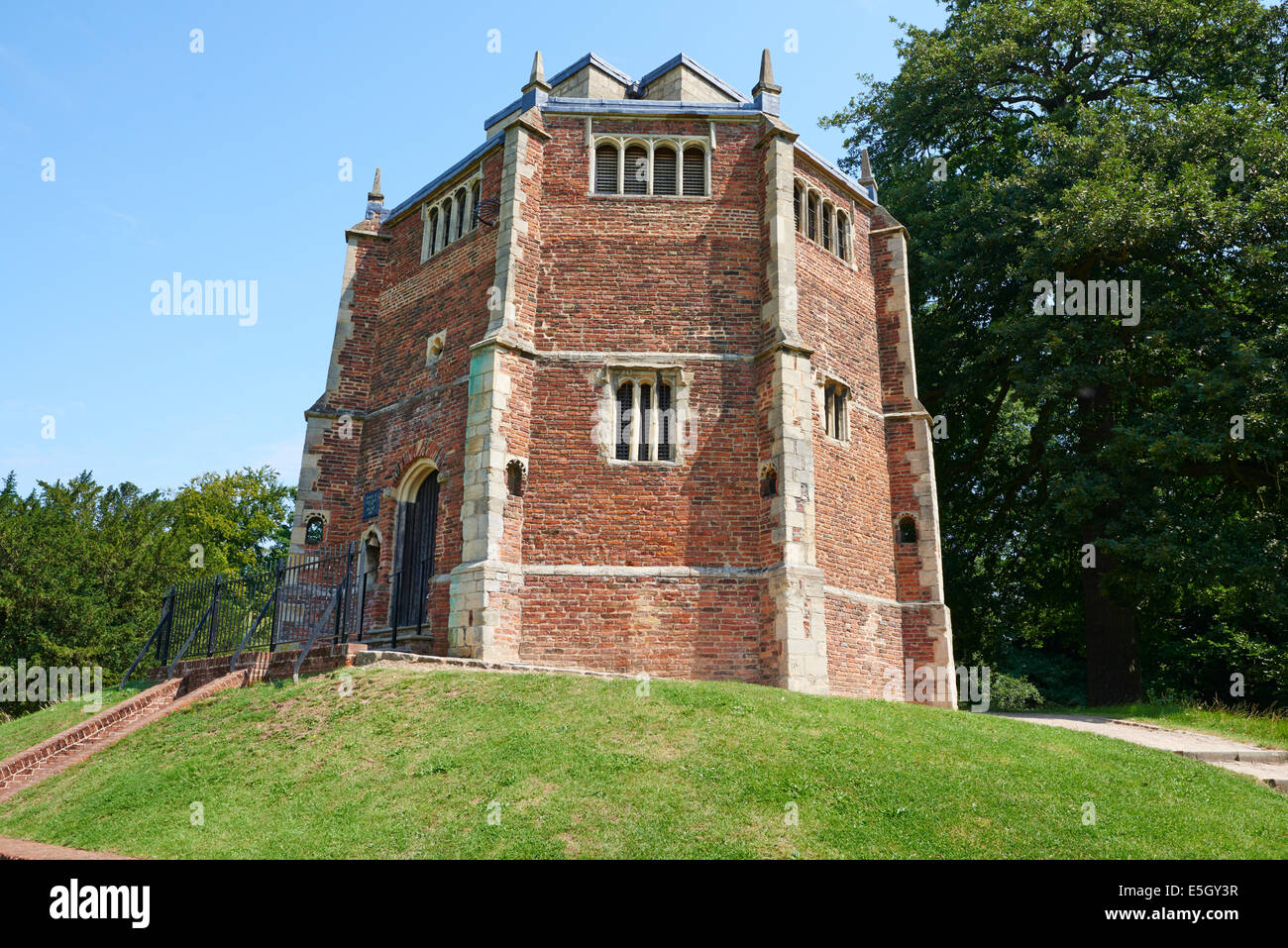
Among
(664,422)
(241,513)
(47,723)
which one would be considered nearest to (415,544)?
(664,422)

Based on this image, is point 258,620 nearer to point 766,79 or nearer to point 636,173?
point 636,173

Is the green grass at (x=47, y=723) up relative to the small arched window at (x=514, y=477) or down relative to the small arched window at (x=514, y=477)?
down

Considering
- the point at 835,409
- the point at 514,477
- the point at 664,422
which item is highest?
the point at 835,409

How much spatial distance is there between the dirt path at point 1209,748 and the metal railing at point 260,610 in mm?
11108

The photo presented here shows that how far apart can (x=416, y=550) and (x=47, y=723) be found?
625cm

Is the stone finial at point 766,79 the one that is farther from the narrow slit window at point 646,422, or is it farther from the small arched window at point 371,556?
the small arched window at point 371,556

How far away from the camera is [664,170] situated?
57.8 feet

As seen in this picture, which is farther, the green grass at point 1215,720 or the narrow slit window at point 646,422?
the narrow slit window at point 646,422

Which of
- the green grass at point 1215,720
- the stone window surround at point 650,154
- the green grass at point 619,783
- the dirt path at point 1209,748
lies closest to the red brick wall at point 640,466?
the stone window surround at point 650,154

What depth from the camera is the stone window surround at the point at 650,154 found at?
56.9 ft

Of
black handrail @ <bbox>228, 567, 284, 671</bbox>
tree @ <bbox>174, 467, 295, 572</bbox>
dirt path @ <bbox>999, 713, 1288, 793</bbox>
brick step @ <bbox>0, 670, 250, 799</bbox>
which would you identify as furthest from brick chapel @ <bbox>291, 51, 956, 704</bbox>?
tree @ <bbox>174, 467, 295, 572</bbox>
